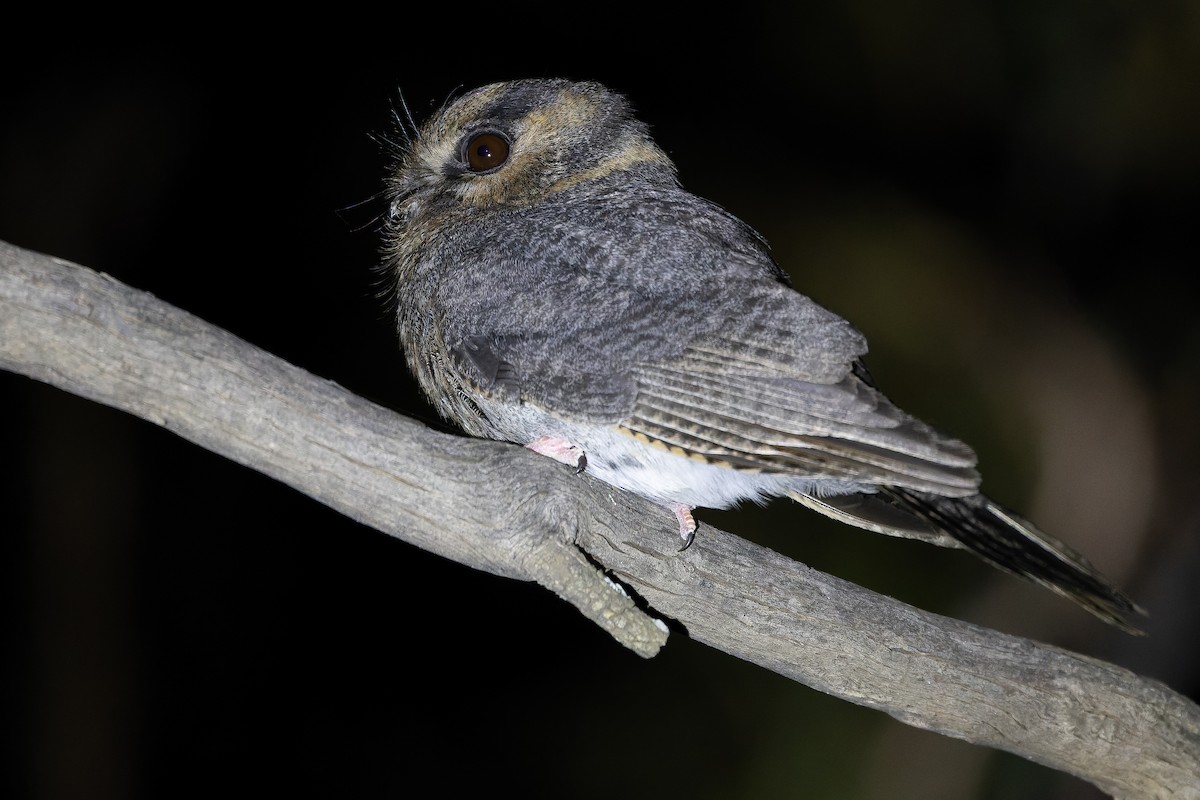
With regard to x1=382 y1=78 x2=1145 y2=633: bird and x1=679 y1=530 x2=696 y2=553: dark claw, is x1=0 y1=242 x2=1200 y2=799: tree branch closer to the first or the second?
x1=679 y1=530 x2=696 y2=553: dark claw

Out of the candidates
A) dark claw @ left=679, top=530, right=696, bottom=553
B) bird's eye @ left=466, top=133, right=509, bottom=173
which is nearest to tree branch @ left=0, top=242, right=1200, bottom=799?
dark claw @ left=679, top=530, right=696, bottom=553

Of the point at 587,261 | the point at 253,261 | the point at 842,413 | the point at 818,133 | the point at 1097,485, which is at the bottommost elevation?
the point at 842,413

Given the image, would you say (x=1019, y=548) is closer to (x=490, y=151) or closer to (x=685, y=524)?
(x=685, y=524)

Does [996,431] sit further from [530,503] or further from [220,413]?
[220,413]

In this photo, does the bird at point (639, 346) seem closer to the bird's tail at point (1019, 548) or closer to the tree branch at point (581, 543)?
the bird's tail at point (1019, 548)

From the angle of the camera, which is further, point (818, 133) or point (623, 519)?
point (818, 133)

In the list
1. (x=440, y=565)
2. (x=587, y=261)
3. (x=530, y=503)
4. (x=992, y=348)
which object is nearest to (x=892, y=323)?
(x=992, y=348)
